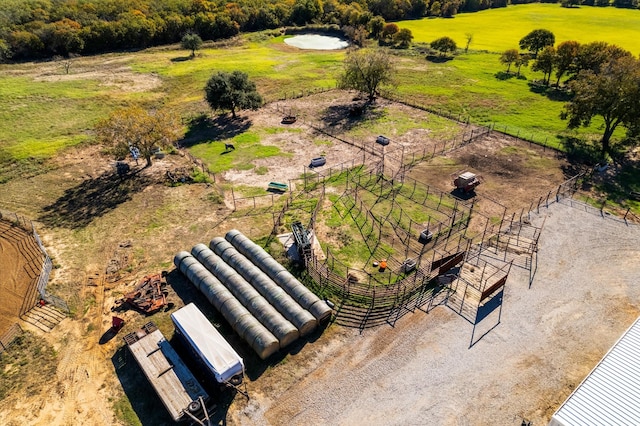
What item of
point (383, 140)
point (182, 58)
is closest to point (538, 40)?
point (383, 140)

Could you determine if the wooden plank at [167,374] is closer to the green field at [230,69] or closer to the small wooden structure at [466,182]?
the green field at [230,69]

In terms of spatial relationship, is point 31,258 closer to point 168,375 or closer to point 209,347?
point 168,375

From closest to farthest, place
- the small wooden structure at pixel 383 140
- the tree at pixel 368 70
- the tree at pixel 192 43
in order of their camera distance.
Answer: the small wooden structure at pixel 383 140 < the tree at pixel 368 70 < the tree at pixel 192 43

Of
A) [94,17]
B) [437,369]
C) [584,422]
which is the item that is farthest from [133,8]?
[584,422]

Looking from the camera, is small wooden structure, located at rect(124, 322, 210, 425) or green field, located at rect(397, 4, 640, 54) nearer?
small wooden structure, located at rect(124, 322, 210, 425)

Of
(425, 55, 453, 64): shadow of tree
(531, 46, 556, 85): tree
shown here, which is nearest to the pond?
(425, 55, 453, 64): shadow of tree

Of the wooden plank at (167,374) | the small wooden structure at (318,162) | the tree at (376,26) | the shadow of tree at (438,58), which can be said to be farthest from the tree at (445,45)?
the wooden plank at (167,374)

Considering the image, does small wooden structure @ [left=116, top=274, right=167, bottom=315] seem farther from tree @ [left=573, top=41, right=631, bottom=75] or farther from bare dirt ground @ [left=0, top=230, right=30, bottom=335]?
tree @ [left=573, top=41, right=631, bottom=75]
